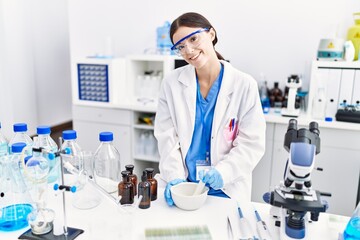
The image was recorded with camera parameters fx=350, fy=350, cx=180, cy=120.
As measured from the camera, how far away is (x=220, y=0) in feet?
10.1

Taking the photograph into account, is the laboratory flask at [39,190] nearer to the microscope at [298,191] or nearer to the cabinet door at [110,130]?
the microscope at [298,191]

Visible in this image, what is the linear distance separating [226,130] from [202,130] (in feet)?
0.37

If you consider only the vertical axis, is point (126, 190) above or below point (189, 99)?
below

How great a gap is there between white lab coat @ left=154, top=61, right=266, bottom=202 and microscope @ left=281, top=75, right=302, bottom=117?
1.05 meters

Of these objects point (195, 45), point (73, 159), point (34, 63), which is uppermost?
point (195, 45)

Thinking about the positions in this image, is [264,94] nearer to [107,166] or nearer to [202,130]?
[202,130]

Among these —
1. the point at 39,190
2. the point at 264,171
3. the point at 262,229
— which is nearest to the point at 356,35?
the point at 264,171

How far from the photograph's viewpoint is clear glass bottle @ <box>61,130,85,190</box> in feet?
4.02

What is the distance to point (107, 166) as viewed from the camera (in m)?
1.52

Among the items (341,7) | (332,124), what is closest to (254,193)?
(332,124)

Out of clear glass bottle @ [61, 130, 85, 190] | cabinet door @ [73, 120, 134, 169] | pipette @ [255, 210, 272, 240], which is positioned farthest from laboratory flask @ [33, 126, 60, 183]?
cabinet door @ [73, 120, 134, 169]

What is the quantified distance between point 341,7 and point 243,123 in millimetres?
1752

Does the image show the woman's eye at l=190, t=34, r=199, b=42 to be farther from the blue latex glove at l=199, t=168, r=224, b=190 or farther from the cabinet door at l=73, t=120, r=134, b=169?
the cabinet door at l=73, t=120, r=134, b=169

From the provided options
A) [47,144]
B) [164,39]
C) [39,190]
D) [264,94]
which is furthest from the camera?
[164,39]
